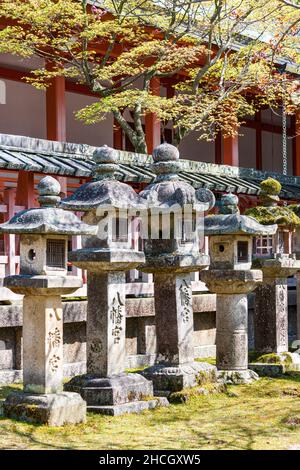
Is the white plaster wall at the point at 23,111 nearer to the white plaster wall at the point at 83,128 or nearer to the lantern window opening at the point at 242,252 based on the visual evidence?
the white plaster wall at the point at 83,128

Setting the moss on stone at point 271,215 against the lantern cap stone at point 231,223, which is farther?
the moss on stone at point 271,215

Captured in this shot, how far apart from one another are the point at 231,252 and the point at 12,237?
2966 millimetres

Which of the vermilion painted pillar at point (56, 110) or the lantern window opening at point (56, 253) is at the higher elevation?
the vermilion painted pillar at point (56, 110)

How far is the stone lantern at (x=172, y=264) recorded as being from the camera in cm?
952

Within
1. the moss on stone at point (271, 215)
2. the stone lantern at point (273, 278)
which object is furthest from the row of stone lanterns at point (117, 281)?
the stone lantern at point (273, 278)

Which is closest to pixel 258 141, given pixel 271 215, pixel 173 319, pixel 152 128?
pixel 152 128

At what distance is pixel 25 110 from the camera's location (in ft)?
61.5

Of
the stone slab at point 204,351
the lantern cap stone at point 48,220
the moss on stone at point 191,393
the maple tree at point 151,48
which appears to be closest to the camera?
the lantern cap stone at point 48,220

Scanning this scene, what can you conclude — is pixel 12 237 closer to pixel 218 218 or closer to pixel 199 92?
pixel 218 218

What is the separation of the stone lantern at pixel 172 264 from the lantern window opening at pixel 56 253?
156 centimetres

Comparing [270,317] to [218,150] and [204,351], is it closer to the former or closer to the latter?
[204,351]

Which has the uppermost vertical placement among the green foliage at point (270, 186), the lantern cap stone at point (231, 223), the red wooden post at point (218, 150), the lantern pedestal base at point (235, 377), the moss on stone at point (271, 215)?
the red wooden post at point (218, 150)

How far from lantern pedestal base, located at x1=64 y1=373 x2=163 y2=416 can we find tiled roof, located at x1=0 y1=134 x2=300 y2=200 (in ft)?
13.0

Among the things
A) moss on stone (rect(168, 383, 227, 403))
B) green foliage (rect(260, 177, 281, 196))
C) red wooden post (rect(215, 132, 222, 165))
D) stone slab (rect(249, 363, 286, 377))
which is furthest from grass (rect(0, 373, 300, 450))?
red wooden post (rect(215, 132, 222, 165))
